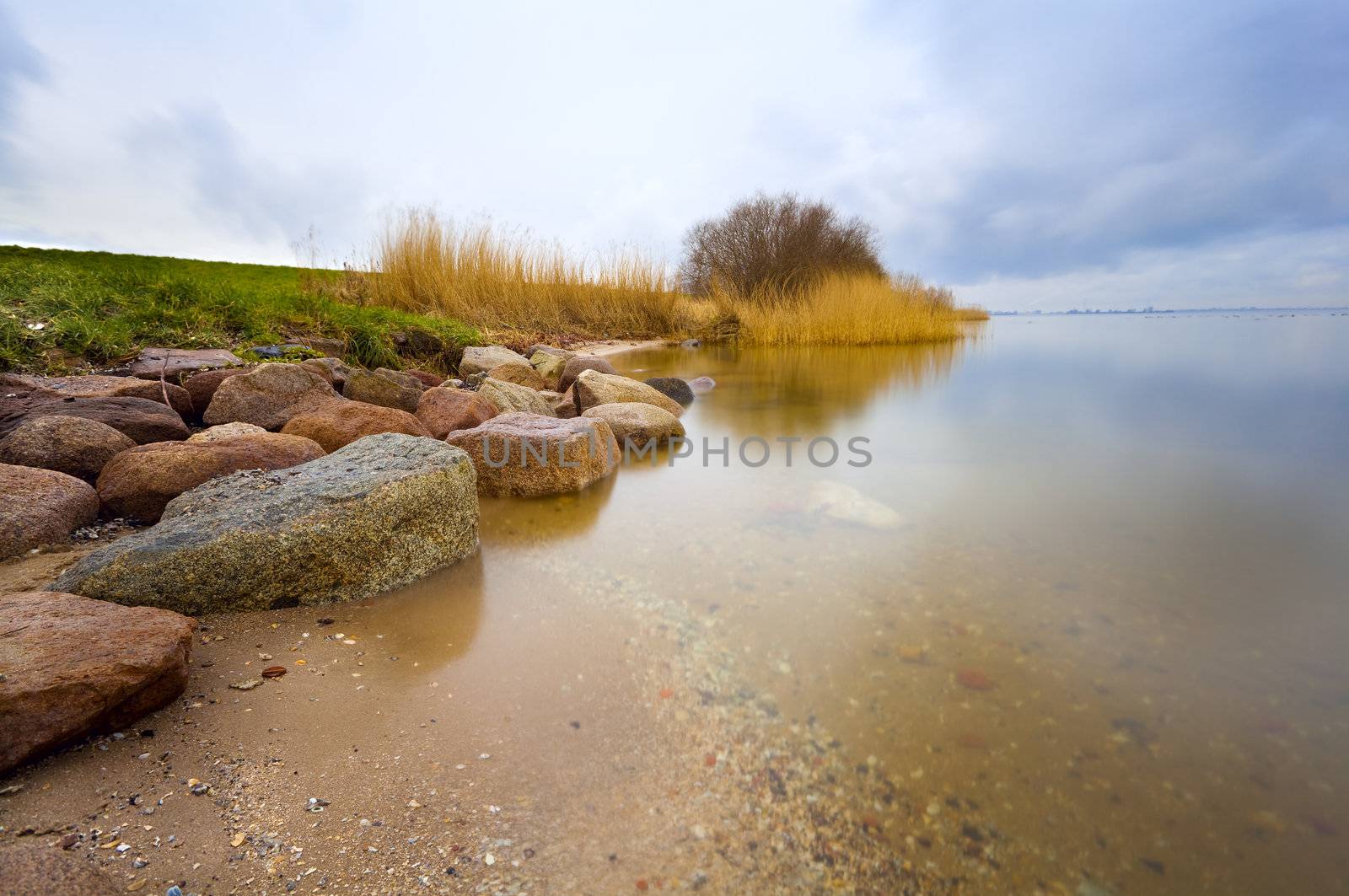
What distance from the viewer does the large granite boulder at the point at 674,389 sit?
674 cm

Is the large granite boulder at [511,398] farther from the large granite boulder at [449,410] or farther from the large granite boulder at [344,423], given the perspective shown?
the large granite boulder at [344,423]

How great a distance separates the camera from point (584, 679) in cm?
175

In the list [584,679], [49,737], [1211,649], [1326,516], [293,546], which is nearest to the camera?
[49,737]

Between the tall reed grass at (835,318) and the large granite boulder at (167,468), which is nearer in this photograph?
the large granite boulder at (167,468)

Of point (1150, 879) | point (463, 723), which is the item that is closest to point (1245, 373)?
point (1150, 879)

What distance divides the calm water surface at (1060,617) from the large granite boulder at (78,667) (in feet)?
3.17

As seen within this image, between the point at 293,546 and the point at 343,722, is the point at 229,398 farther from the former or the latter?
the point at 343,722

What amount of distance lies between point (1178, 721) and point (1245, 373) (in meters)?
10.6

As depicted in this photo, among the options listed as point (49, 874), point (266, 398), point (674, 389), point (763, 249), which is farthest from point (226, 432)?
point (763, 249)

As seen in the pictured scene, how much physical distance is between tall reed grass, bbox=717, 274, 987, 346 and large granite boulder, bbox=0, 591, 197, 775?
1394 centimetres

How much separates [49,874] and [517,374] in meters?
5.79

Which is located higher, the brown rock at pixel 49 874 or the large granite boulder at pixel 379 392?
the large granite boulder at pixel 379 392

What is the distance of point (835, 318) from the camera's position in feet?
46.6

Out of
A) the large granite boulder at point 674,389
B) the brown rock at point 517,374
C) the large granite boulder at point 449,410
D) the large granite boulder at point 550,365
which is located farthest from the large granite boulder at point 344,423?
the large granite boulder at point 550,365
